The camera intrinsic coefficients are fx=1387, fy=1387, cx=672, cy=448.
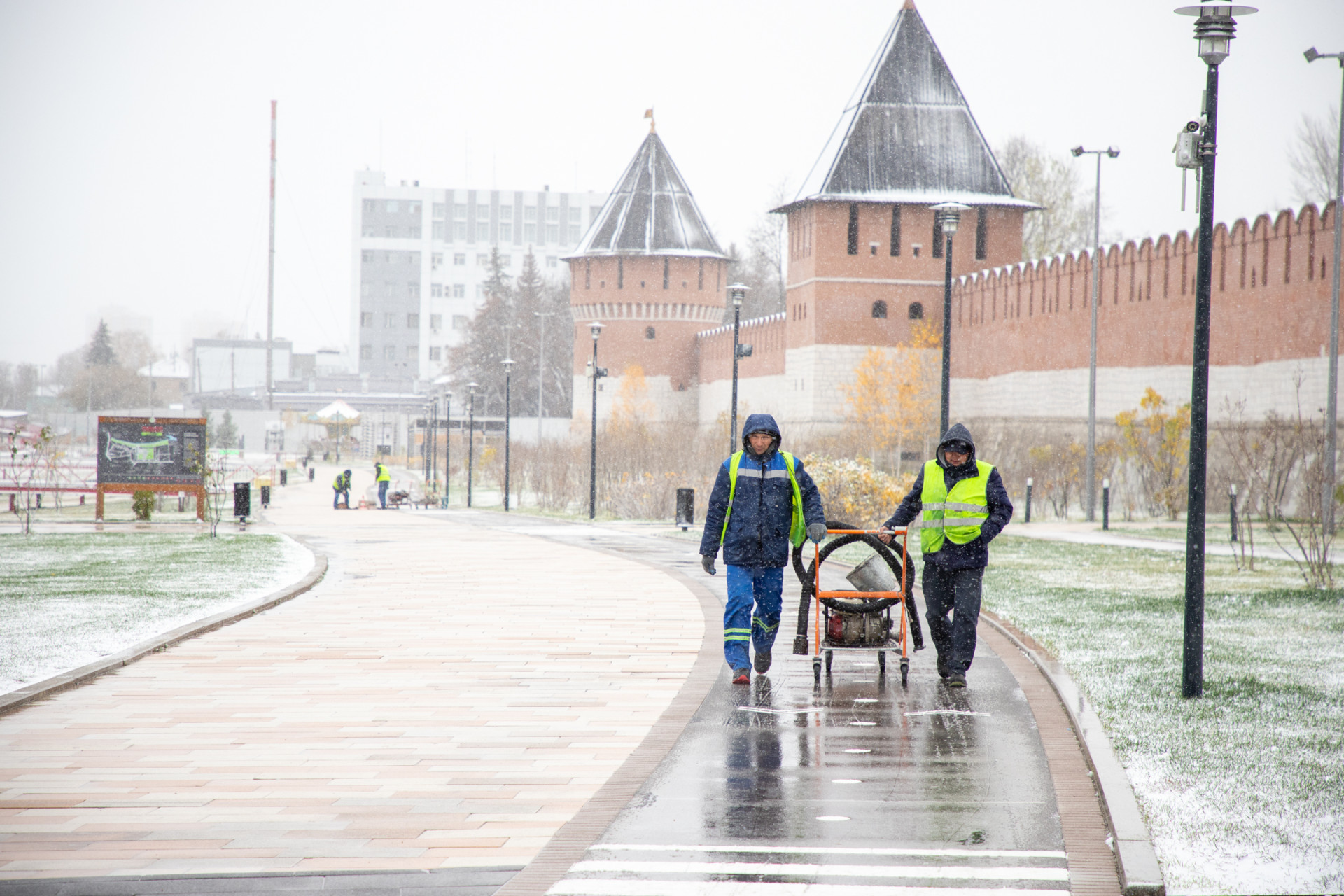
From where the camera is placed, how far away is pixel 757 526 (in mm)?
7227

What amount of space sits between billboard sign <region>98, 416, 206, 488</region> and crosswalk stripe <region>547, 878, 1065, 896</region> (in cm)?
1935

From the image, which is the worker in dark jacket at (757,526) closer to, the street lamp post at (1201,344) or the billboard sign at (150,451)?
the street lamp post at (1201,344)

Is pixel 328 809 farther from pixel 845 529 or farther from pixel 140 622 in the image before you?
pixel 140 622

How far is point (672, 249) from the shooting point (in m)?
59.3

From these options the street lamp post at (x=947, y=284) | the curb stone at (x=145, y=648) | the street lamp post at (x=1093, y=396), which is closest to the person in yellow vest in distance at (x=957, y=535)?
the curb stone at (x=145, y=648)

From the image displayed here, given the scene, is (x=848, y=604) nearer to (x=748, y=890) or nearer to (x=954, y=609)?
(x=954, y=609)

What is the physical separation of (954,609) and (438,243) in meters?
123

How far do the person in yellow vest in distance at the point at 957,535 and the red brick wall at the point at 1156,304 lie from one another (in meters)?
21.7

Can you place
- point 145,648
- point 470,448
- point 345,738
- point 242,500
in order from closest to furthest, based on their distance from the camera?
1. point 345,738
2. point 145,648
3. point 242,500
4. point 470,448

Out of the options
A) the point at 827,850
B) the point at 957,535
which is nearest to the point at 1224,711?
the point at 957,535

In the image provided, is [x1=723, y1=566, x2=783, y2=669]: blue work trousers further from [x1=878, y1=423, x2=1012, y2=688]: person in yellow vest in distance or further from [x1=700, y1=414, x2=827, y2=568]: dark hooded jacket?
[x1=878, y1=423, x2=1012, y2=688]: person in yellow vest in distance

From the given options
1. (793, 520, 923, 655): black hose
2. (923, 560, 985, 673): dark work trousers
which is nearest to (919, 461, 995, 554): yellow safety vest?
(923, 560, 985, 673): dark work trousers

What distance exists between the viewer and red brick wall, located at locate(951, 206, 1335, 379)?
27000 mm

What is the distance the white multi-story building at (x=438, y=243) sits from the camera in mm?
126062
